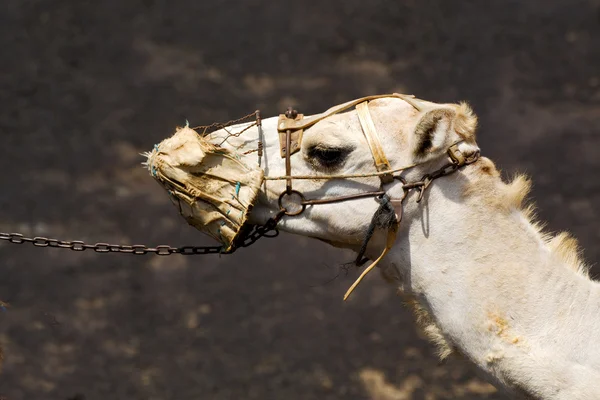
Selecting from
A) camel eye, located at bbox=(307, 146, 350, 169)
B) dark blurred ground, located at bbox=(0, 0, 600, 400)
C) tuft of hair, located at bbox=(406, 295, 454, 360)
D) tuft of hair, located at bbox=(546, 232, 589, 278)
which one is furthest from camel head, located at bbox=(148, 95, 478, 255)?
dark blurred ground, located at bbox=(0, 0, 600, 400)

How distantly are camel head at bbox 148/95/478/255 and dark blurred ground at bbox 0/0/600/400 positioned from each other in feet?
8.67

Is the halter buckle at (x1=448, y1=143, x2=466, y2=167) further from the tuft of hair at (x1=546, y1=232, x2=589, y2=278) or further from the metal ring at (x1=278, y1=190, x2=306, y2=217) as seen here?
the metal ring at (x1=278, y1=190, x2=306, y2=217)

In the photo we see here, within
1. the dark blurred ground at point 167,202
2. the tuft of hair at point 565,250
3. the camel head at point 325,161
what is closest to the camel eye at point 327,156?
the camel head at point 325,161

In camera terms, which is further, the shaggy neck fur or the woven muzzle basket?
the woven muzzle basket

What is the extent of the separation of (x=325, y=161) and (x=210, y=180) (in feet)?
1.60

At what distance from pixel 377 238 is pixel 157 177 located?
3.18ft

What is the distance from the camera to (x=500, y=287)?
3201mm

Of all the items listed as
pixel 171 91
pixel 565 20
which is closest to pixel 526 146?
pixel 565 20

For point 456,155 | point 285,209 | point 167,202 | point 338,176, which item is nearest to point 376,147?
point 338,176

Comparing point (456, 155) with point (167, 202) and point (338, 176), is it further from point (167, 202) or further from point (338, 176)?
point (167, 202)

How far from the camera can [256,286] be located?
6.14m

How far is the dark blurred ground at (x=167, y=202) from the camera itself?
6.07 m

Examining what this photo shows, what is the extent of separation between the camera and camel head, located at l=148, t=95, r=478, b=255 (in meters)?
3.33

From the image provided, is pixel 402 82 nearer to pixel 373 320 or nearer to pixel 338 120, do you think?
pixel 373 320
